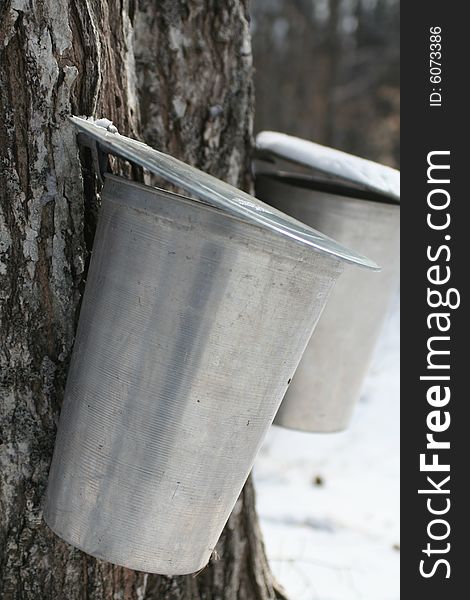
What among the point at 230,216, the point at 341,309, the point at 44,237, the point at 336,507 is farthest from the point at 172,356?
the point at 336,507

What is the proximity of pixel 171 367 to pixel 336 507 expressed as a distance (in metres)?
2.02

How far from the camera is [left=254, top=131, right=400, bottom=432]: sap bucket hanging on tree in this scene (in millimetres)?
1938

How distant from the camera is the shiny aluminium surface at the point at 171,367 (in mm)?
1246

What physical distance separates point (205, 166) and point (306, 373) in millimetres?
652

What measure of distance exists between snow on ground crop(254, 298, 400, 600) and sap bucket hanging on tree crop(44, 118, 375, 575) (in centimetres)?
122

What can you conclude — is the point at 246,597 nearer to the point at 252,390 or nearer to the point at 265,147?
the point at 252,390

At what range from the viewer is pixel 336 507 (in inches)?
122

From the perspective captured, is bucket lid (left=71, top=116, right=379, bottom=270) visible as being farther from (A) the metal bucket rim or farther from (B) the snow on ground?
(B) the snow on ground

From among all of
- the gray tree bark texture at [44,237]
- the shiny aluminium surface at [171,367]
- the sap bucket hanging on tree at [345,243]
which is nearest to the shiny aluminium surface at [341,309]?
the sap bucket hanging on tree at [345,243]

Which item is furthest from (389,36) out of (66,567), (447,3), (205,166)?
(66,567)

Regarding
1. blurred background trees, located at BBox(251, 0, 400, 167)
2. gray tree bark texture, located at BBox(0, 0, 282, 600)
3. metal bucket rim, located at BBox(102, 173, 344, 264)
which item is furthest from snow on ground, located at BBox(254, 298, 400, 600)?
blurred background trees, located at BBox(251, 0, 400, 167)

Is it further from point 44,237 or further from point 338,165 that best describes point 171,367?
point 338,165

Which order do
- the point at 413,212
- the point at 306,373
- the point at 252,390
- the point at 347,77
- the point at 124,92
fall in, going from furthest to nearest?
1. the point at 347,77
2. the point at 413,212
3. the point at 306,373
4. the point at 124,92
5. the point at 252,390

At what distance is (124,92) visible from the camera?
1.71 meters
